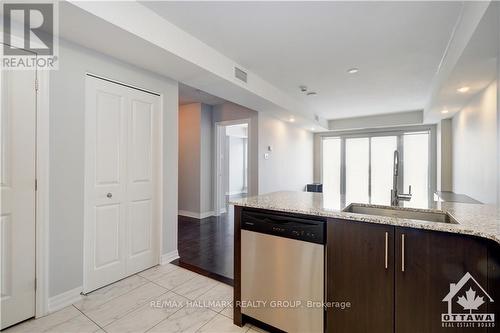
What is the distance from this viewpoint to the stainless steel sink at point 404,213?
168 cm

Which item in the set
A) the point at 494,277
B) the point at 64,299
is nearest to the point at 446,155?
the point at 494,277

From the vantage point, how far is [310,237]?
1.60 m

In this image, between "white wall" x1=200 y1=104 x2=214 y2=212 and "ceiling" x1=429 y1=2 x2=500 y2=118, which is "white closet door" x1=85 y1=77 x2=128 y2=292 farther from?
"ceiling" x1=429 y1=2 x2=500 y2=118

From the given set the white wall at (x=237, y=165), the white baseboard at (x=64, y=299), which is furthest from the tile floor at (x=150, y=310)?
the white wall at (x=237, y=165)

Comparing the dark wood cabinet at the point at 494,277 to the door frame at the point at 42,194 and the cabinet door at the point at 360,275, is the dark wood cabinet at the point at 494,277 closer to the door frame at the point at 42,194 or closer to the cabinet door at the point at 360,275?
the cabinet door at the point at 360,275

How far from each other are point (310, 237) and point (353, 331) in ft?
1.97

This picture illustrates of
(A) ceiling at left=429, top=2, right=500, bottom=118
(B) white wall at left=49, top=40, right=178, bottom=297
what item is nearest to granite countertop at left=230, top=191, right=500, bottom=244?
(A) ceiling at left=429, top=2, right=500, bottom=118

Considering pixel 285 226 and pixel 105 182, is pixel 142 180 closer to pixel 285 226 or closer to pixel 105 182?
pixel 105 182

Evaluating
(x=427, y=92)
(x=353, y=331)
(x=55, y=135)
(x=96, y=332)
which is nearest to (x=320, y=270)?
(x=353, y=331)

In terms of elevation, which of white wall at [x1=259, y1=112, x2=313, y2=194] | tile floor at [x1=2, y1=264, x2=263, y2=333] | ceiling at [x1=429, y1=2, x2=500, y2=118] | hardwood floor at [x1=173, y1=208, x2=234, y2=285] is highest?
ceiling at [x1=429, y1=2, x2=500, y2=118]

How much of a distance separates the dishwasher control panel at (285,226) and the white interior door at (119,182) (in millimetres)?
1521

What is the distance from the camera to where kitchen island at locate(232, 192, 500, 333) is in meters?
1.18

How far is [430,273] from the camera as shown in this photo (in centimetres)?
127

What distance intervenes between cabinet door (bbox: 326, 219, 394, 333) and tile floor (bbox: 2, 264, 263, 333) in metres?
0.73
